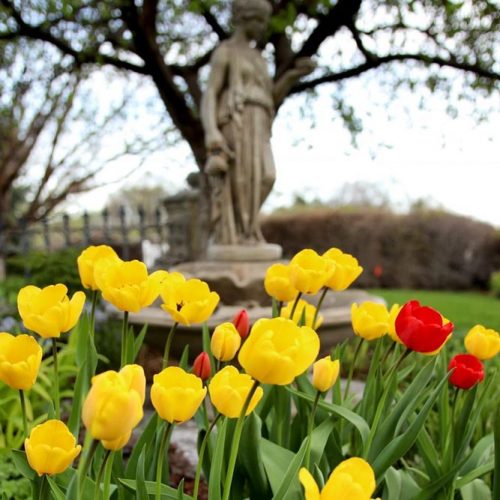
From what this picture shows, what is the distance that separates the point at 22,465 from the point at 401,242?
1287 centimetres

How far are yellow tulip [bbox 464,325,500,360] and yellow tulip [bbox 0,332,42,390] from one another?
897mm

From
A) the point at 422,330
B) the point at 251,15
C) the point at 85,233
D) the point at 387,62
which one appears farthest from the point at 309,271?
the point at 387,62

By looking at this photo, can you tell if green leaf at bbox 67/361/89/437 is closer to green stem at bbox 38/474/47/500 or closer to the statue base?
→ green stem at bbox 38/474/47/500

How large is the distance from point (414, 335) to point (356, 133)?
21.9 ft

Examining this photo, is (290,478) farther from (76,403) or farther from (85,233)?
(85,233)

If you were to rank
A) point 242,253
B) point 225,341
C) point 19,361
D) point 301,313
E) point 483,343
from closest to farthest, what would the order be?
point 19,361 < point 225,341 < point 483,343 < point 301,313 < point 242,253

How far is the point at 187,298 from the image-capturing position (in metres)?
0.93

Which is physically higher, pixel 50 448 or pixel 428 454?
pixel 50 448

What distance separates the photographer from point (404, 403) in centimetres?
104

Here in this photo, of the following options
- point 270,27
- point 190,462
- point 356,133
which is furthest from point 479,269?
point 190,462

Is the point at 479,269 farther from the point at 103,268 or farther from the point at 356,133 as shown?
the point at 103,268

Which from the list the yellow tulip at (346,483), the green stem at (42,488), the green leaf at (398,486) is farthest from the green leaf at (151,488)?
the green leaf at (398,486)

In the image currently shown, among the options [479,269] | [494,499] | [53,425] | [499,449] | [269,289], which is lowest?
[479,269]

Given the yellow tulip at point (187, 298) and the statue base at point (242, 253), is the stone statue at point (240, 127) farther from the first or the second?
the yellow tulip at point (187, 298)
